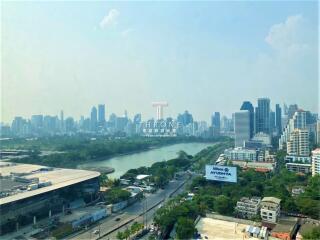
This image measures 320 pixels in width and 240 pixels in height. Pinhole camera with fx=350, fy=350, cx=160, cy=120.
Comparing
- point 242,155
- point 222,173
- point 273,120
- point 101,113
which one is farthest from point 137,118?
point 222,173

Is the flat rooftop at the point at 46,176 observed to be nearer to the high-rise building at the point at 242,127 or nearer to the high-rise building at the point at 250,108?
the high-rise building at the point at 242,127

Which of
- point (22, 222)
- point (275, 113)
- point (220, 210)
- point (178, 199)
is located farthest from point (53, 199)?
point (275, 113)

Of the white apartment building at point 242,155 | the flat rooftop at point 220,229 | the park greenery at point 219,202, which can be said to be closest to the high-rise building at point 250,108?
the white apartment building at point 242,155

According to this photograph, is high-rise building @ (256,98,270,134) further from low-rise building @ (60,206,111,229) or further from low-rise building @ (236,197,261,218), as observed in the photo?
low-rise building @ (60,206,111,229)

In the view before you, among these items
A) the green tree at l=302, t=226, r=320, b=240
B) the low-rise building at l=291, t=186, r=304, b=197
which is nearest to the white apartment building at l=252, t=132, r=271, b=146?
the low-rise building at l=291, t=186, r=304, b=197

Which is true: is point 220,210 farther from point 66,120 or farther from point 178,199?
point 66,120

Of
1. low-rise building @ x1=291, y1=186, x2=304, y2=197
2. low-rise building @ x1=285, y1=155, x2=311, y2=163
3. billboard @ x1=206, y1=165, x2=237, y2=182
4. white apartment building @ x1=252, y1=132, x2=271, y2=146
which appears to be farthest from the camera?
white apartment building @ x1=252, y1=132, x2=271, y2=146
